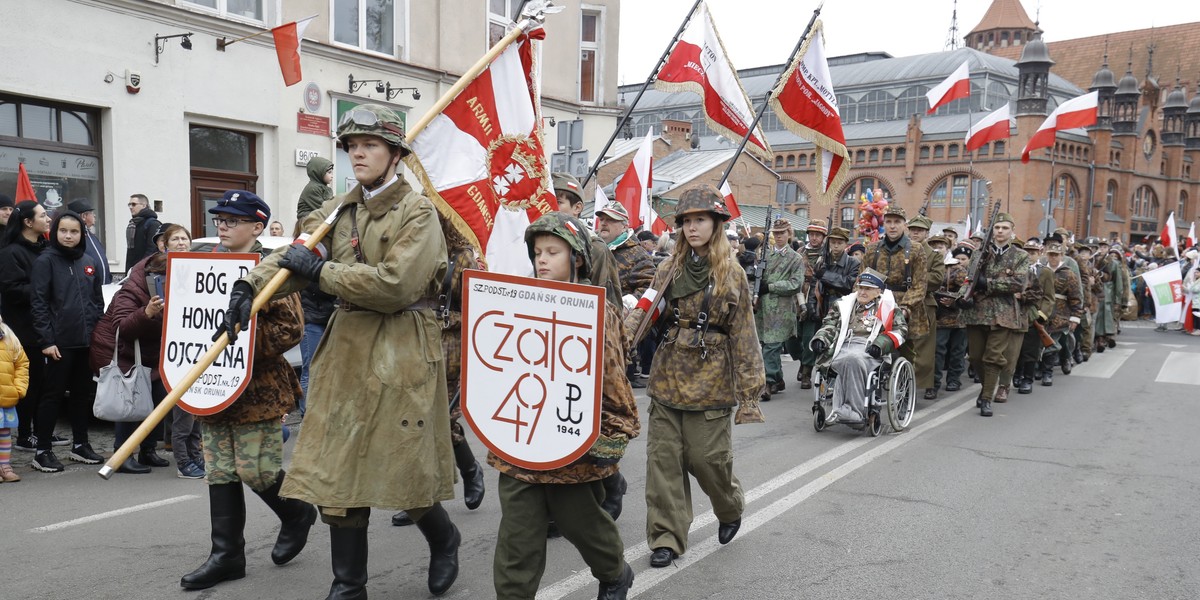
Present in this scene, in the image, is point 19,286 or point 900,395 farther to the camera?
point 900,395

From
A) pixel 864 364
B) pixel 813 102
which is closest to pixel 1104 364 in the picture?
pixel 864 364

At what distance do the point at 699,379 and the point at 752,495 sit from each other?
1714mm

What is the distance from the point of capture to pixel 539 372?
3.25 metres

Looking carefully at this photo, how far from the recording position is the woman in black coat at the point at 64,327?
6504 mm

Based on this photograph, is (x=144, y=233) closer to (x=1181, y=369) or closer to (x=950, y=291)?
(x=950, y=291)

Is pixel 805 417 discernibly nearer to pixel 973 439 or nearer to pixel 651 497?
pixel 973 439

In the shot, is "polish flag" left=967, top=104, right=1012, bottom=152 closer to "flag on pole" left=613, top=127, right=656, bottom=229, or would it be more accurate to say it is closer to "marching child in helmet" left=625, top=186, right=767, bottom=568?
"flag on pole" left=613, top=127, right=656, bottom=229

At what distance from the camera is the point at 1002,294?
33.2ft

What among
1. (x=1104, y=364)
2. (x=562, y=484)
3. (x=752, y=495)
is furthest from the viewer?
Answer: (x=1104, y=364)

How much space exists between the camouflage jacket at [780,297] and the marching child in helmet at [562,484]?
22.9 feet

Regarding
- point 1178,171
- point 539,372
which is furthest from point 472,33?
point 1178,171

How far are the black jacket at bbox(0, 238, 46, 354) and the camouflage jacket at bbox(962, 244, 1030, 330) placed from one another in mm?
9246

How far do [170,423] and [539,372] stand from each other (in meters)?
5.24

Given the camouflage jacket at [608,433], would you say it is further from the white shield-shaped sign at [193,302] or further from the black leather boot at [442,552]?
the white shield-shaped sign at [193,302]
